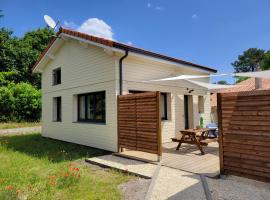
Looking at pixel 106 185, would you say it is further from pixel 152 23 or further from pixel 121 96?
pixel 152 23

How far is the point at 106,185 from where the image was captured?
5.03 metres

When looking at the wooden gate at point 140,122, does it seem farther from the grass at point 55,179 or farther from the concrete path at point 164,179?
the grass at point 55,179

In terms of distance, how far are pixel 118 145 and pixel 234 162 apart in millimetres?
4402

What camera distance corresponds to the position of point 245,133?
4.79m

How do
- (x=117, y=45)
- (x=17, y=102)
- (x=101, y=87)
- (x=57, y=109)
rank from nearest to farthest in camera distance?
(x=117, y=45) → (x=101, y=87) → (x=57, y=109) → (x=17, y=102)

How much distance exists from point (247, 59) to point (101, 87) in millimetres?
54116

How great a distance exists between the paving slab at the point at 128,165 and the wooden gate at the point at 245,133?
200 centimetres

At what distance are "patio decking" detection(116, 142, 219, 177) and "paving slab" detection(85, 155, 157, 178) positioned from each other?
35cm

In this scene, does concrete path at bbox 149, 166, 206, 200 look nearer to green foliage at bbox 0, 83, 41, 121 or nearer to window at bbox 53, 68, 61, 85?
window at bbox 53, 68, 61, 85

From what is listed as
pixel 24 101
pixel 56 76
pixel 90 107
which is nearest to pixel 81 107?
pixel 90 107

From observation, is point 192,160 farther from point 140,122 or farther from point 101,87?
point 101,87

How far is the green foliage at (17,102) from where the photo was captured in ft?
76.0

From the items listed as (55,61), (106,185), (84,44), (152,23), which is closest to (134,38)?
(152,23)

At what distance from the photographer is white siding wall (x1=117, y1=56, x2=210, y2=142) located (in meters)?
8.84
